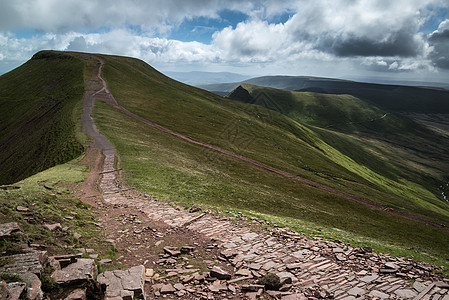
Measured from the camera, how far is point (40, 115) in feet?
244

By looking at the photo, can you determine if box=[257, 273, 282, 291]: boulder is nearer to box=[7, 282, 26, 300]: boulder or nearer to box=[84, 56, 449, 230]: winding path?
box=[7, 282, 26, 300]: boulder

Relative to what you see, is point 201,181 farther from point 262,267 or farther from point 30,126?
point 30,126

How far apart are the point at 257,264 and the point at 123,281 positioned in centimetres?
653

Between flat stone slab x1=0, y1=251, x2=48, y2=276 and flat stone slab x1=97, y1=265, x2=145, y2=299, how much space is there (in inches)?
86.8

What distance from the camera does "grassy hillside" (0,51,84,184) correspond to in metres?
43.1

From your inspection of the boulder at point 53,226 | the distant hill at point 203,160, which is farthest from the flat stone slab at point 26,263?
the distant hill at point 203,160

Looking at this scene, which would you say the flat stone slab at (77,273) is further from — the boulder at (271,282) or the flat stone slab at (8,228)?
the boulder at (271,282)

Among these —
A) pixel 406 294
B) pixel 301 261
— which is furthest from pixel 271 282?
pixel 406 294

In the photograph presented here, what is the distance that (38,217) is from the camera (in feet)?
42.6

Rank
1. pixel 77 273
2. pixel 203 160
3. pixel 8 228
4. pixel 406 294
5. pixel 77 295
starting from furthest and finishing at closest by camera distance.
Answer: pixel 203 160, pixel 406 294, pixel 8 228, pixel 77 273, pixel 77 295

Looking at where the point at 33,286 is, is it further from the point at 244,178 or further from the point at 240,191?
the point at 244,178

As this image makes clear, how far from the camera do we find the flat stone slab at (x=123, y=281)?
377 inches

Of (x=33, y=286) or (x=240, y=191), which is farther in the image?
(x=240, y=191)

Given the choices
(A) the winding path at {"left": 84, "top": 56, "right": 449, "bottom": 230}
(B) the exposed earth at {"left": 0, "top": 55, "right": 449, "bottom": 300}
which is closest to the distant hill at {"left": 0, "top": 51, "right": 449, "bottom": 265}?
(A) the winding path at {"left": 84, "top": 56, "right": 449, "bottom": 230}
